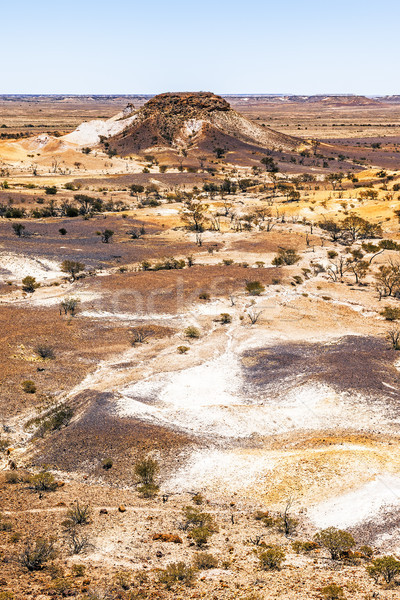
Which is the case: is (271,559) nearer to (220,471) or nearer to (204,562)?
(204,562)

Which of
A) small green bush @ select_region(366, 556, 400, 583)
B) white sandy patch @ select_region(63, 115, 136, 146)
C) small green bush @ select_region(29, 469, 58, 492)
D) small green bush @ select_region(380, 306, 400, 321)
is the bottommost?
small green bush @ select_region(29, 469, 58, 492)

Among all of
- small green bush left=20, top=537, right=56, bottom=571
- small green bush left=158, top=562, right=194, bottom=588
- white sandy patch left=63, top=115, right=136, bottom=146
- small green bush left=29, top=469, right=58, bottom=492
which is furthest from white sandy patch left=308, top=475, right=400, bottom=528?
white sandy patch left=63, top=115, right=136, bottom=146

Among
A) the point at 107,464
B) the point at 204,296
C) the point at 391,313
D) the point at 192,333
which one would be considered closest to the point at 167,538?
the point at 107,464

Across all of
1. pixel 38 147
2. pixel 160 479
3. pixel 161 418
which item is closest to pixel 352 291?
pixel 161 418

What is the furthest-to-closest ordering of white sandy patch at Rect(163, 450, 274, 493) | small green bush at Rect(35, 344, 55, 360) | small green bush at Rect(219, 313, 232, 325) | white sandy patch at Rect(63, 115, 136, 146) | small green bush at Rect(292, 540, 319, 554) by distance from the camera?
1. white sandy patch at Rect(63, 115, 136, 146)
2. small green bush at Rect(219, 313, 232, 325)
3. small green bush at Rect(35, 344, 55, 360)
4. white sandy patch at Rect(163, 450, 274, 493)
5. small green bush at Rect(292, 540, 319, 554)

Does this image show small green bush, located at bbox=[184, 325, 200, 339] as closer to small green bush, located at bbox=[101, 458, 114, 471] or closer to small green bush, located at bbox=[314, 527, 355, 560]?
small green bush, located at bbox=[101, 458, 114, 471]

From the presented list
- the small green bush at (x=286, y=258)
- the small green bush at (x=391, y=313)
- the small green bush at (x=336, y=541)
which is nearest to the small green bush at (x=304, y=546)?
the small green bush at (x=336, y=541)
